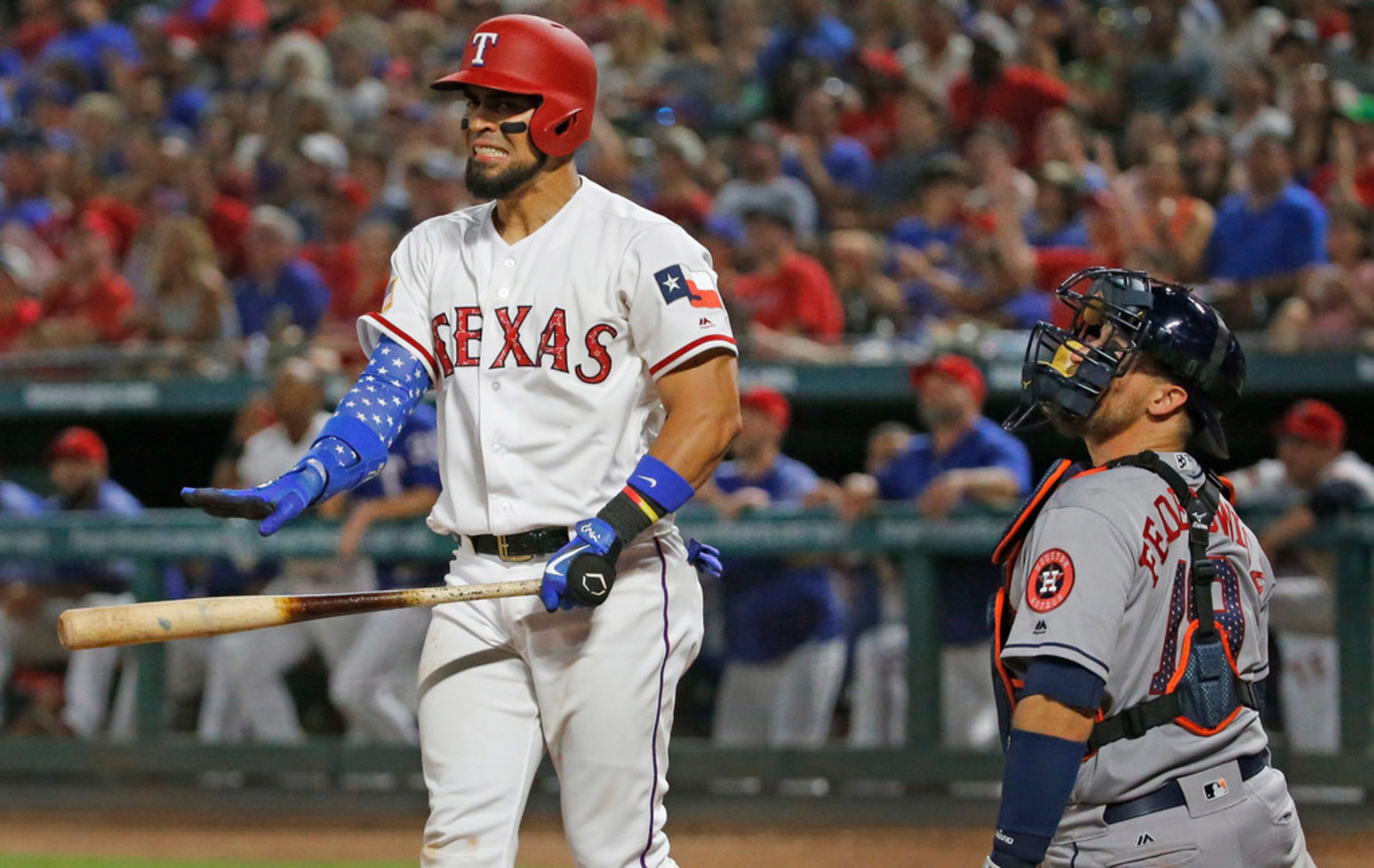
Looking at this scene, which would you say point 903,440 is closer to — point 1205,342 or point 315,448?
point 315,448

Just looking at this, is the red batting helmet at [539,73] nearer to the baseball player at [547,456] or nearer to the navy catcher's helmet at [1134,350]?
the baseball player at [547,456]

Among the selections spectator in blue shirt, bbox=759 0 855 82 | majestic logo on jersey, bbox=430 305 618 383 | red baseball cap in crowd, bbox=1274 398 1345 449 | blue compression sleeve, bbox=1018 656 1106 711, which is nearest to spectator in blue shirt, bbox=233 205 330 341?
spectator in blue shirt, bbox=759 0 855 82

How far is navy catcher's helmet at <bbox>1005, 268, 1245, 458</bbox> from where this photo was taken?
7.93ft

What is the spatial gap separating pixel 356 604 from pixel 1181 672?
1.36 metres

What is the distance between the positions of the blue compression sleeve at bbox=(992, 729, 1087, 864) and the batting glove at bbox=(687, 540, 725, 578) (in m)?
1.09

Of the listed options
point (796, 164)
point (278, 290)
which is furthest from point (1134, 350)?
point (278, 290)

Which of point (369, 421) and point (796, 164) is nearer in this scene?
point (369, 421)

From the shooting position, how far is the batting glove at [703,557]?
325 centimetres

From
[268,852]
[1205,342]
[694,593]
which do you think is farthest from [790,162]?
[1205,342]

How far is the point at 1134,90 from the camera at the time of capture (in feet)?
28.9

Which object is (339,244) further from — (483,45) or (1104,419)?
(1104,419)

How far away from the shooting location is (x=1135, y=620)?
7.54ft

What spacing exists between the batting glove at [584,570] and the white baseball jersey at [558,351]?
0.16 metres

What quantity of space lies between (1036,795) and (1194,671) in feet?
1.00
